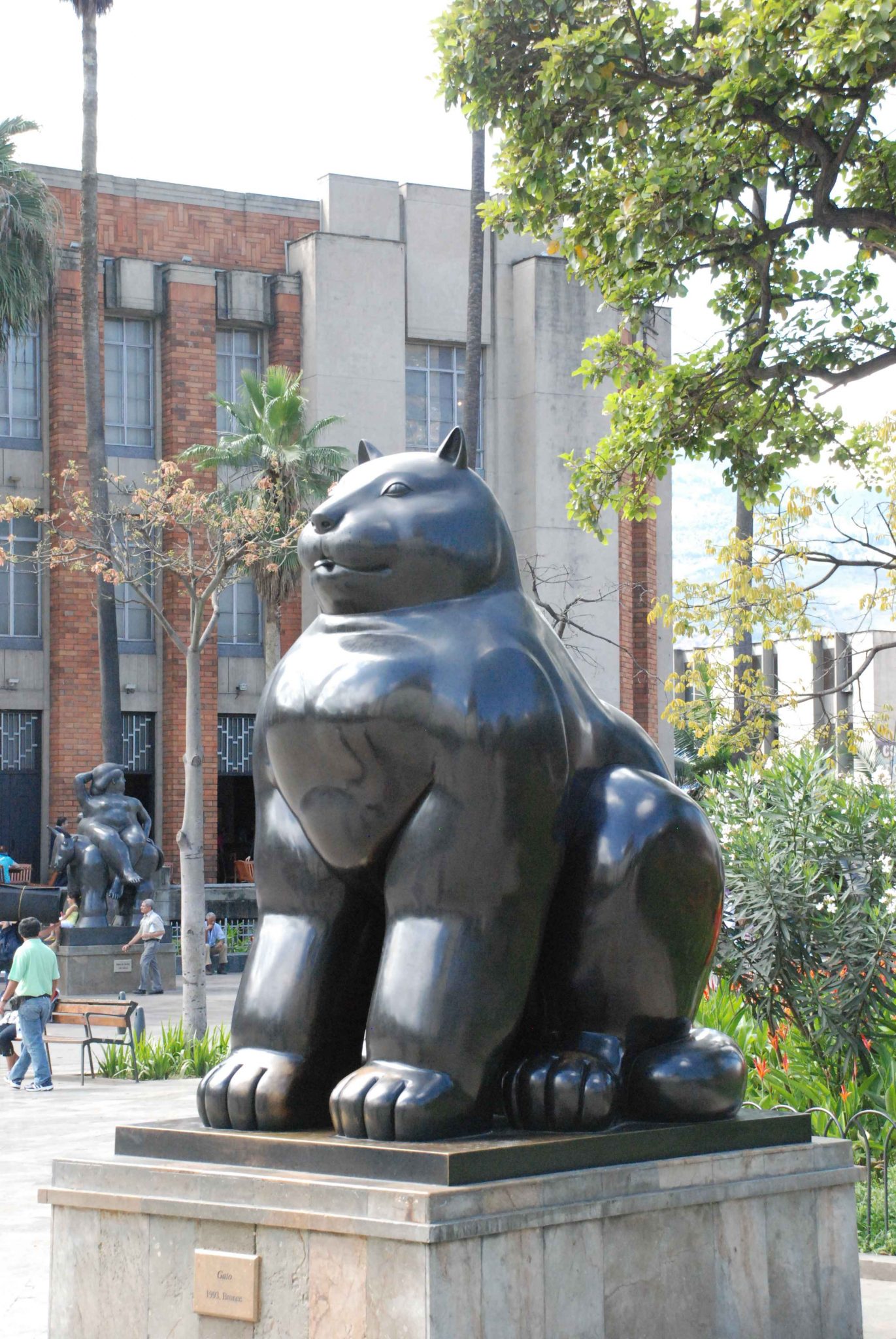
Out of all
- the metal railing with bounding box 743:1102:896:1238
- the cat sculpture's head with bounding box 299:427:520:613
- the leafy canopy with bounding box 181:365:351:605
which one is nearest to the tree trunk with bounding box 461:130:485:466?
the leafy canopy with bounding box 181:365:351:605

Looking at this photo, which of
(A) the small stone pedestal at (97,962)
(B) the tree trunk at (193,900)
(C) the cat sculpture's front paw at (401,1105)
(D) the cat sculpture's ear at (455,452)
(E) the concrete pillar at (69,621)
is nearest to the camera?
(C) the cat sculpture's front paw at (401,1105)

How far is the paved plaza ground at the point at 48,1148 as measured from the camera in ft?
19.6

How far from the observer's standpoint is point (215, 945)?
25.1 m

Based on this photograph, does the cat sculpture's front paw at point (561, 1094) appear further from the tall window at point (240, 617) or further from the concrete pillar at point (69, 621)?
the tall window at point (240, 617)

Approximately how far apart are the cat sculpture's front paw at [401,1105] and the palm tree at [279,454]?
2251cm

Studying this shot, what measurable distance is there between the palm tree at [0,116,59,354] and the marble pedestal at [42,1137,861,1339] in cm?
2487

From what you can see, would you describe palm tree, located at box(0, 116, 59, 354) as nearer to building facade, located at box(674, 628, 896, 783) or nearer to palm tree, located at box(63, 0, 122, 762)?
palm tree, located at box(63, 0, 122, 762)

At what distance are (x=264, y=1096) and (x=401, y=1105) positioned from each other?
1.56 ft

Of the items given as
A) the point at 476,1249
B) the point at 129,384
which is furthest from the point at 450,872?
the point at 129,384

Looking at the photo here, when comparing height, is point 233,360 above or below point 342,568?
above

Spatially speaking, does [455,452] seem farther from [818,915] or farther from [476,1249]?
[818,915]

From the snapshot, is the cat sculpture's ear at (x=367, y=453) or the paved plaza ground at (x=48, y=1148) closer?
the cat sculpture's ear at (x=367, y=453)

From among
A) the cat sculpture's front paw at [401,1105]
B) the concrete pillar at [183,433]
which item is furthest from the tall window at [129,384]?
the cat sculpture's front paw at [401,1105]

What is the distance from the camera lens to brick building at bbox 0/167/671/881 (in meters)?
31.0
